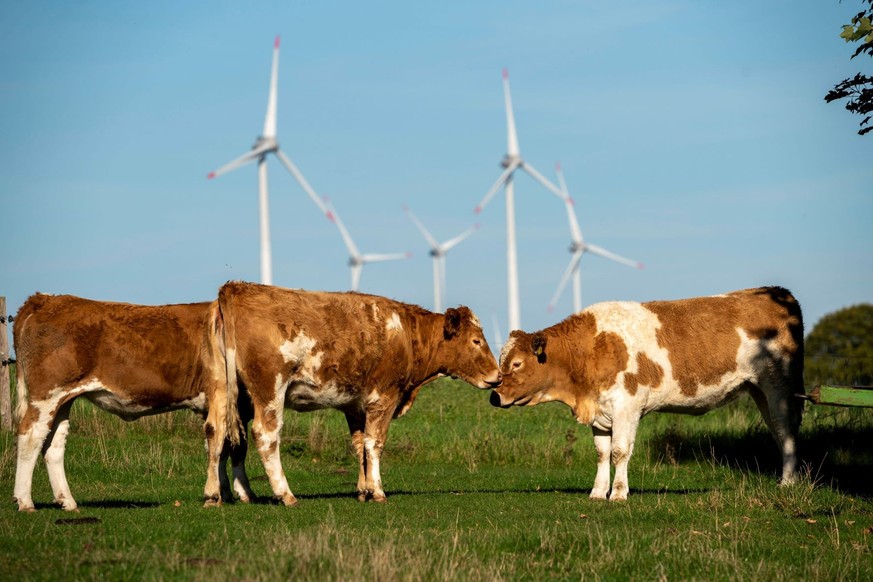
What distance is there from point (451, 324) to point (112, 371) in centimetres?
473

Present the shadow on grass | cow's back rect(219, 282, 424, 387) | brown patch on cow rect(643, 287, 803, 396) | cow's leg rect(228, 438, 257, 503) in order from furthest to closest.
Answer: the shadow on grass
brown patch on cow rect(643, 287, 803, 396)
cow's leg rect(228, 438, 257, 503)
cow's back rect(219, 282, 424, 387)

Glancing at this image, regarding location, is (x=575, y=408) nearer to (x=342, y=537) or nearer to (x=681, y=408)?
(x=681, y=408)

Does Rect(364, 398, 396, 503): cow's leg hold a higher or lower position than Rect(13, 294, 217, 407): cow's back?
lower

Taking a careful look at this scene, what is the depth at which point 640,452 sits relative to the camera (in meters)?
21.0

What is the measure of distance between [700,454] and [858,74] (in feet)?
27.0

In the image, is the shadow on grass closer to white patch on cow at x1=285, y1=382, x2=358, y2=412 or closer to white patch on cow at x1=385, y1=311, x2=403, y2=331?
white patch on cow at x1=385, y1=311, x2=403, y2=331

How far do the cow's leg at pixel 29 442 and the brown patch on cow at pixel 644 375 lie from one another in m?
7.48

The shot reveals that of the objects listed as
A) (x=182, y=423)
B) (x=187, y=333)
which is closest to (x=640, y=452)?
(x=182, y=423)

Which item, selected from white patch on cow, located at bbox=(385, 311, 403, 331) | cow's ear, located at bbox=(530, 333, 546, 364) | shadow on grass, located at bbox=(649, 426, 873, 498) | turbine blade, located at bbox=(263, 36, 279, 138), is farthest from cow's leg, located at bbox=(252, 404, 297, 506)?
turbine blade, located at bbox=(263, 36, 279, 138)

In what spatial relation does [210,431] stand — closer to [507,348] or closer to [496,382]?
[496,382]

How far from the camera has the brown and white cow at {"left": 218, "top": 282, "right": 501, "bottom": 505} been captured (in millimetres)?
13898

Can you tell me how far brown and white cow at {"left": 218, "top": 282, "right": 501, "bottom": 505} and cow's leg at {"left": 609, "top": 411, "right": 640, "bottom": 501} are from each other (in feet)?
5.97

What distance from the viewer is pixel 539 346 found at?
16078 millimetres

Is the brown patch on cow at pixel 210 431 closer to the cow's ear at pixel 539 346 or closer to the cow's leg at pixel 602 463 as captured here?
the cow's ear at pixel 539 346
